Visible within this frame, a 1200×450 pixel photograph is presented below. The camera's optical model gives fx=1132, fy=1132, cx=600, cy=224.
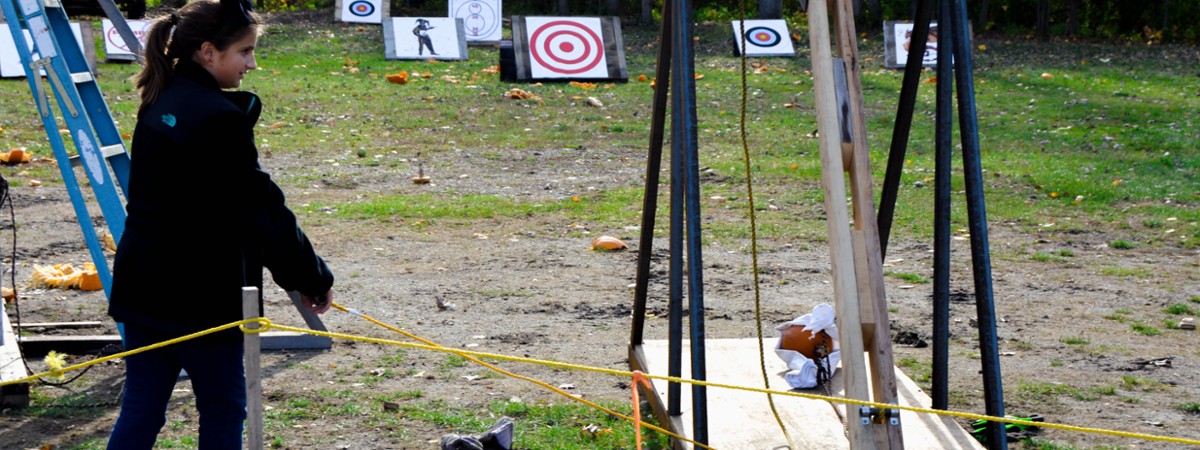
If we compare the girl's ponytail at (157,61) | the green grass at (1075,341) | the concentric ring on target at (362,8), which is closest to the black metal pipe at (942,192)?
the green grass at (1075,341)

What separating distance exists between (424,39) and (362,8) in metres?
4.81

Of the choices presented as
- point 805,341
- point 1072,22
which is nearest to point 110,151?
point 805,341

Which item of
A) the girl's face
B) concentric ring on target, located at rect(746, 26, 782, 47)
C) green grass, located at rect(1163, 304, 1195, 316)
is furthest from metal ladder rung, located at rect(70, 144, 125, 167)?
concentric ring on target, located at rect(746, 26, 782, 47)

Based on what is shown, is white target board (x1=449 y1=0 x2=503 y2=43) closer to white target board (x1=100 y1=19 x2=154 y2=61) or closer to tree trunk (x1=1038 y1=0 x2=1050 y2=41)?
white target board (x1=100 y1=19 x2=154 y2=61)

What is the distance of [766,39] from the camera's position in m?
20.6

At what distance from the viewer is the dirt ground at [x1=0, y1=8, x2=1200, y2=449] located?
4.98 metres

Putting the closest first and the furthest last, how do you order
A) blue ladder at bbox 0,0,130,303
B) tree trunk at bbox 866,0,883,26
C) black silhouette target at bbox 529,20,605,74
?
blue ladder at bbox 0,0,130,303 → black silhouette target at bbox 529,20,605,74 → tree trunk at bbox 866,0,883,26

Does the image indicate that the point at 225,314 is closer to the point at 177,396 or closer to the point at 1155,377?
the point at 177,396

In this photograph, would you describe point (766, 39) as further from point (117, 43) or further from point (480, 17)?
point (117, 43)

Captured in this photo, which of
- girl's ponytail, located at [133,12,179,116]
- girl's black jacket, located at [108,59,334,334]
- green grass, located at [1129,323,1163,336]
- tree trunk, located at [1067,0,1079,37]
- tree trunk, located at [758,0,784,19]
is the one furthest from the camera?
tree trunk, located at [1067,0,1079,37]

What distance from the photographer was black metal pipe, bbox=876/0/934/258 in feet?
14.4

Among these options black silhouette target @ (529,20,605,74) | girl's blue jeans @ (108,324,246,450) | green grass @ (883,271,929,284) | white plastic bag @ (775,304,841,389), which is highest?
black silhouette target @ (529,20,605,74)

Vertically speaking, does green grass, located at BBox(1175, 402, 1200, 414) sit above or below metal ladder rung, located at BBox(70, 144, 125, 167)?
below

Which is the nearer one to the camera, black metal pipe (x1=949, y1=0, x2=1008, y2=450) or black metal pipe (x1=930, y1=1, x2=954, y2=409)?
black metal pipe (x1=949, y1=0, x2=1008, y2=450)
